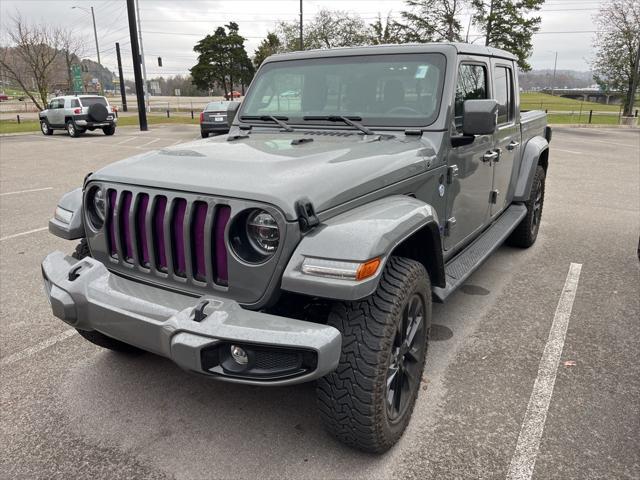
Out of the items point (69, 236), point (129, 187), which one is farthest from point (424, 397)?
point (69, 236)

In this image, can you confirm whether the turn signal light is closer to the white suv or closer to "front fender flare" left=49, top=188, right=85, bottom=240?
"front fender flare" left=49, top=188, right=85, bottom=240

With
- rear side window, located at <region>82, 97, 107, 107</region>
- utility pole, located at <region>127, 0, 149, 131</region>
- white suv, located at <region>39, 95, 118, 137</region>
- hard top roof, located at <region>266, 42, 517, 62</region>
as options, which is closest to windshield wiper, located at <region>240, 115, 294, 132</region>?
hard top roof, located at <region>266, 42, 517, 62</region>

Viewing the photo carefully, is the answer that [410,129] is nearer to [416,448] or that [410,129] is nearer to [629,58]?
[416,448]

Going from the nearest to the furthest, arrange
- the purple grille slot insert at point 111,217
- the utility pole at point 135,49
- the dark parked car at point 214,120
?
the purple grille slot insert at point 111,217, the dark parked car at point 214,120, the utility pole at point 135,49

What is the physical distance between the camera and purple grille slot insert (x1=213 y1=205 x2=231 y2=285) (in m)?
2.26

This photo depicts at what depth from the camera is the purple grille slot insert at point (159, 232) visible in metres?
2.44

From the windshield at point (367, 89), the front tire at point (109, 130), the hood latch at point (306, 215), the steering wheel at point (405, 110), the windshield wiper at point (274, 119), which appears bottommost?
the front tire at point (109, 130)

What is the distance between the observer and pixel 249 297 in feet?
7.40

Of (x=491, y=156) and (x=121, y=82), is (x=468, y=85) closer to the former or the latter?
A: (x=491, y=156)

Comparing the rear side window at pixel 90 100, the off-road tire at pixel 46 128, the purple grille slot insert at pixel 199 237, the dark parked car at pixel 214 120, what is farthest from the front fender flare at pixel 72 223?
the off-road tire at pixel 46 128

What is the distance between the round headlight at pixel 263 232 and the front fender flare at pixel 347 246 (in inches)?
5.4

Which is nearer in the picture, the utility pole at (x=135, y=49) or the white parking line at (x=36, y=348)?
the white parking line at (x=36, y=348)

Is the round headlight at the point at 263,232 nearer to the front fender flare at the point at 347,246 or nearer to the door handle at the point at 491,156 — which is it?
the front fender flare at the point at 347,246

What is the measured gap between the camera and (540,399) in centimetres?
294
